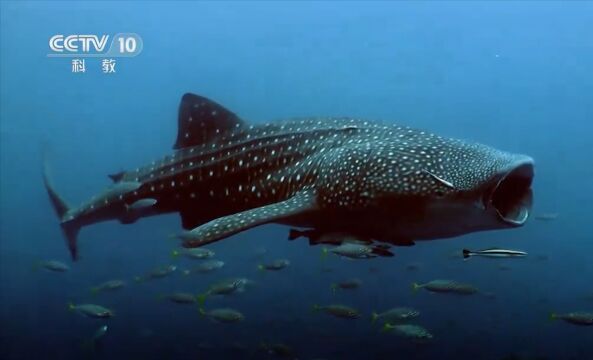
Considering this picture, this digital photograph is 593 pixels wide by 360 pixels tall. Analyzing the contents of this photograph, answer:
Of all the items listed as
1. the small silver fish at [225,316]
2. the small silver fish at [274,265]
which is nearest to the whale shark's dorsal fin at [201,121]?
the small silver fish at [274,265]

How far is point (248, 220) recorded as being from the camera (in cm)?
408

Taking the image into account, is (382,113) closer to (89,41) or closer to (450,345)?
(450,345)

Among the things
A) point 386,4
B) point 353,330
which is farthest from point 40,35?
point 353,330

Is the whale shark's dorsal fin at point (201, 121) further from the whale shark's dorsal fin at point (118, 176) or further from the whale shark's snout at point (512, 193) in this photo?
the whale shark's snout at point (512, 193)

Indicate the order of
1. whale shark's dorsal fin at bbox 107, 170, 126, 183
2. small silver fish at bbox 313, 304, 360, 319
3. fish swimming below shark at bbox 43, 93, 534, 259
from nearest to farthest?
1. fish swimming below shark at bbox 43, 93, 534, 259
2. whale shark's dorsal fin at bbox 107, 170, 126, 183
3. small silver fish at bbox 313, 304, 360, 319

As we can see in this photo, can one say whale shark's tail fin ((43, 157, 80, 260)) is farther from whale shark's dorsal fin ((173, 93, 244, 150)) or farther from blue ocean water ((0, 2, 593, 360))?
blue ocean water ((0, 2, 593, 360))

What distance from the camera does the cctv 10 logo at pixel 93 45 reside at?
277 inches

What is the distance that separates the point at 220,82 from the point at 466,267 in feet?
26.6

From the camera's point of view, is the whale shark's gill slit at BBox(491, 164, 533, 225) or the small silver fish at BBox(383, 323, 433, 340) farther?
the small silver fish at BBox(383, 323, 433, 340)

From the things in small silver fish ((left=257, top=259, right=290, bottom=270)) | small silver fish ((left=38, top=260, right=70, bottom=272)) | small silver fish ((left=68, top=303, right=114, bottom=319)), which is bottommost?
small silver fish ((left=68, top=303, right=114, bottom=319))

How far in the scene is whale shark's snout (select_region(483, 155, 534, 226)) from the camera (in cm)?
363

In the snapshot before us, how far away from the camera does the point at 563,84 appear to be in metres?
12.9

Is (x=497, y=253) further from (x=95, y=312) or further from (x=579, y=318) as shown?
(x=95, y=312)

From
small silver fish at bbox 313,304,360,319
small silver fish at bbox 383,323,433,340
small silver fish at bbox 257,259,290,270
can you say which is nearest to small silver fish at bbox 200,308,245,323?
small silver fish at bbox 257,259,290,270
